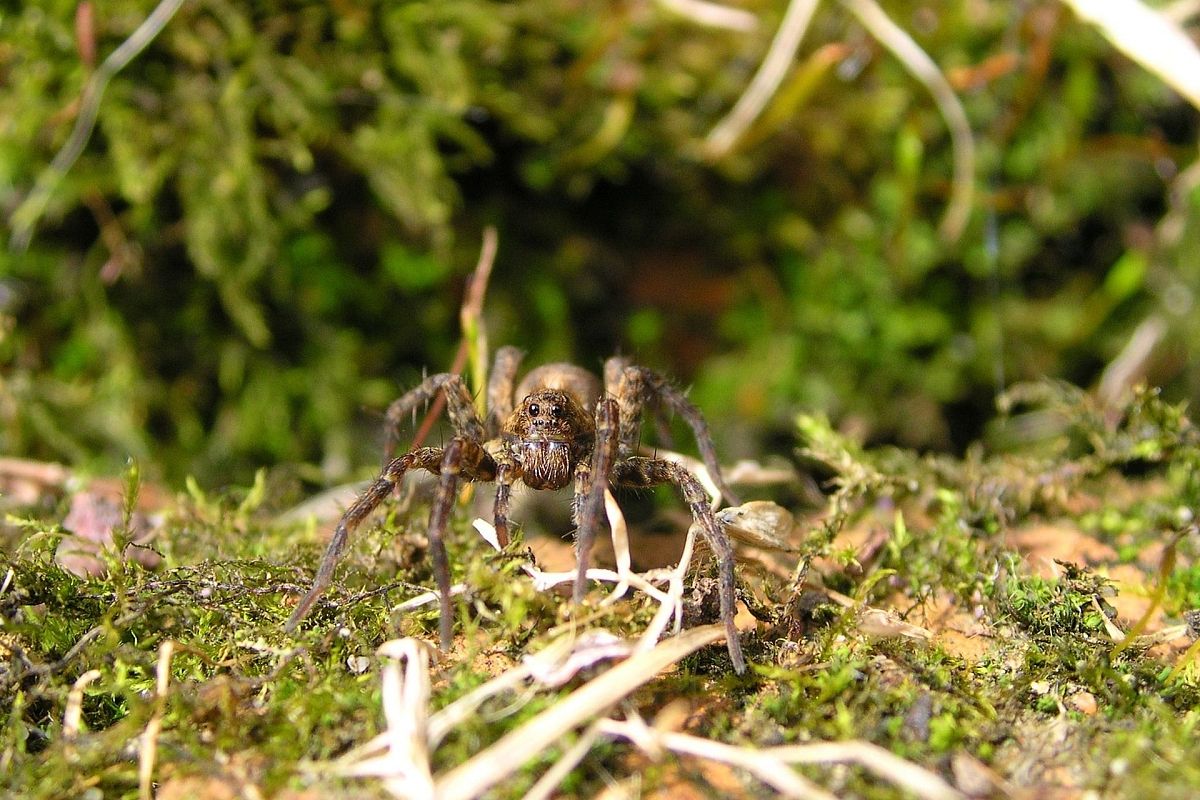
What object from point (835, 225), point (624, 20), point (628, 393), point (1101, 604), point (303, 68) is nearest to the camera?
point (1101, 604)

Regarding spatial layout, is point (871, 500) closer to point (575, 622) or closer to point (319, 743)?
point (575, 622)

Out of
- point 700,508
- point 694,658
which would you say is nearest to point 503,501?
point 700,508

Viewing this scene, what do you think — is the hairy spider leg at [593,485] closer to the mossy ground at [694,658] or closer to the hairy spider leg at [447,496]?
the mossy ground at [694,658]

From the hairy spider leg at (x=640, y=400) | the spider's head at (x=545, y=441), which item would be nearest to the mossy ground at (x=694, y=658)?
the spider's head at (x=545, y=441)

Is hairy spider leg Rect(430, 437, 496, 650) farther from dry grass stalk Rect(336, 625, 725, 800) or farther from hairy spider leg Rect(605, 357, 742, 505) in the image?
hairy spider leg Rect(605, 357, 742, 505)

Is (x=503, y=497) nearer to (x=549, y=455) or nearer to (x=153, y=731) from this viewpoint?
(x=549, y=455)

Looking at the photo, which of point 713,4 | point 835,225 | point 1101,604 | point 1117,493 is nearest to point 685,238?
point 835,225
